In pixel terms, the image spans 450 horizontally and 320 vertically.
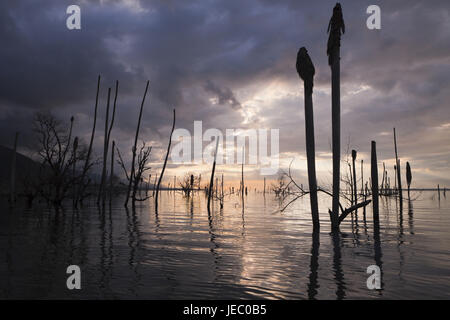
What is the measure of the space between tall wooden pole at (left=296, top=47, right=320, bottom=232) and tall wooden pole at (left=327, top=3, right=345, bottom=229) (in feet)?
3.10

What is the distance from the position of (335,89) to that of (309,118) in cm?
166

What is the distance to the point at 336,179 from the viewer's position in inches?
482

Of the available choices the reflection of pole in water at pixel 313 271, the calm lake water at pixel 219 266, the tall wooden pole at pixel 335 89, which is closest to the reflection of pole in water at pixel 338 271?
the calm lake water at pixel 219 266

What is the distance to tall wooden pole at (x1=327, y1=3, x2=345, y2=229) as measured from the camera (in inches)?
482

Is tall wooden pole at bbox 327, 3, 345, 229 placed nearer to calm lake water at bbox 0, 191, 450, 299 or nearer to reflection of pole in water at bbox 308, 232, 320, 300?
calm lake water at bbox 0, 191, 450, 299

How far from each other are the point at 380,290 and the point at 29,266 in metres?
7.58

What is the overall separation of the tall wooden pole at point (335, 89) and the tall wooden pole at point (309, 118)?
37.2 inches

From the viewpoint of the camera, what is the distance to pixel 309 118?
13.4 meters

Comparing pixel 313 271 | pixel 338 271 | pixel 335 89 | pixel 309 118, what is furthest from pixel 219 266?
pixel 335 89

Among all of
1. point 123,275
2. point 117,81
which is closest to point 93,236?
point 123,275

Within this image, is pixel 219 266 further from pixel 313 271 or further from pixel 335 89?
pixel 335 89

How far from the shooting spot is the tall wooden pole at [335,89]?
12.2 metres

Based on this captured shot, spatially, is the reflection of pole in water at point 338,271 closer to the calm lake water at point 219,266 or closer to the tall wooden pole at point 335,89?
the calm lake water at point 219,266
